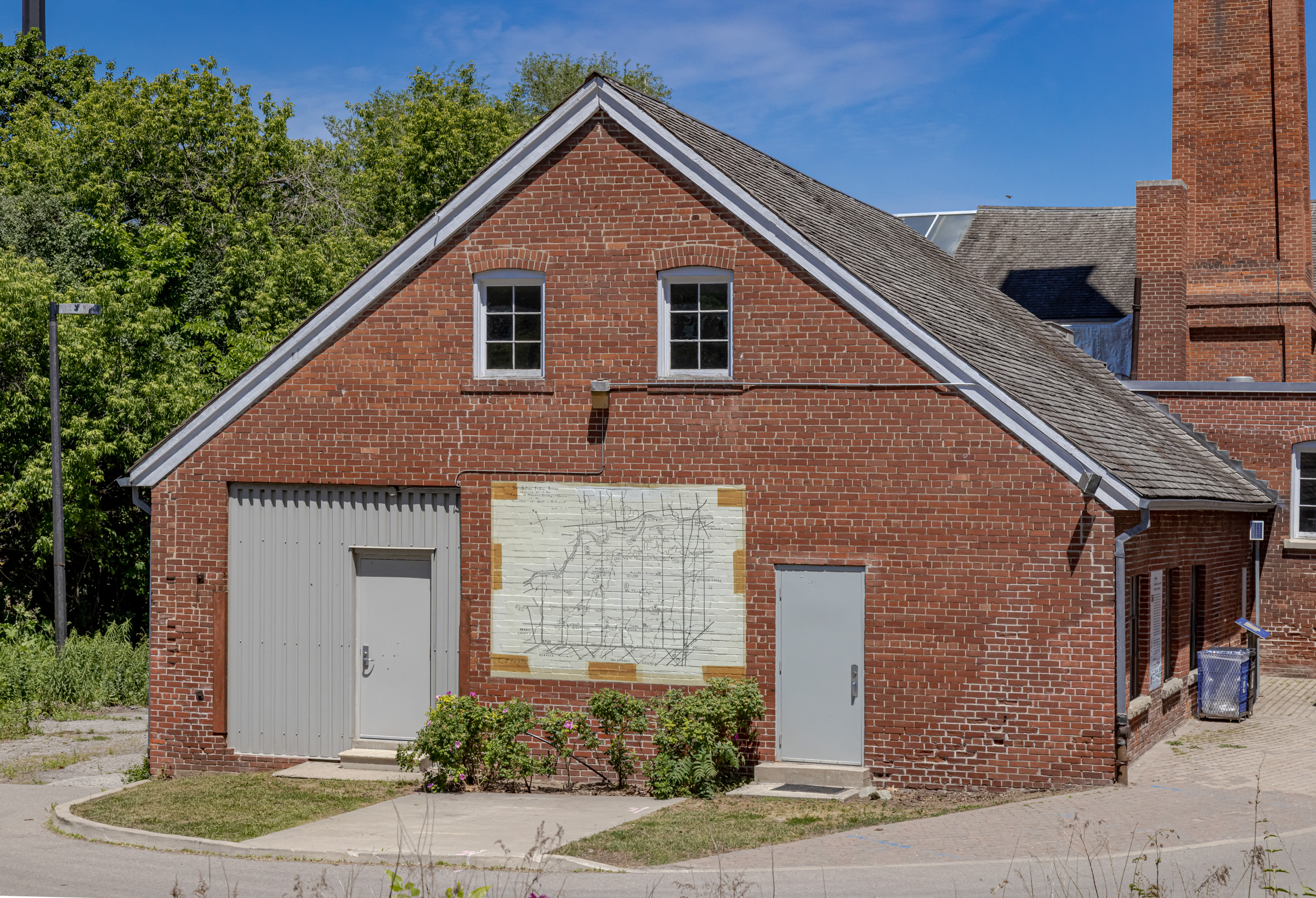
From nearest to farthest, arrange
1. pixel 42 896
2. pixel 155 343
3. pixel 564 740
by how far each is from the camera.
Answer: pixel 42 896 → pixel 564 740 → pixel 155 343

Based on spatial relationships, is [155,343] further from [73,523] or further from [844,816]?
[844,816]

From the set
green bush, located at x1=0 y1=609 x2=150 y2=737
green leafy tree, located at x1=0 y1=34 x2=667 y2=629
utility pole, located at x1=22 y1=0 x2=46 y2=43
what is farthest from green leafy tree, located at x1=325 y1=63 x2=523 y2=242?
green bush, located at x1=0 y1=609 x2=150 y2=737

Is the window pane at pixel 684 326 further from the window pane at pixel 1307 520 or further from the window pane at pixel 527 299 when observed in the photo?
the window pane at pixel 1307 520

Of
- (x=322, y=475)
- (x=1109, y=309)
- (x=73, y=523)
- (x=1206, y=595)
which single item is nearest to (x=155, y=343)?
(x=73, y=523)

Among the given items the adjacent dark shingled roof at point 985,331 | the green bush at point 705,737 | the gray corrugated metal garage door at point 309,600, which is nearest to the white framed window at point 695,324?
the adjacent dark shingled roof at point 985,331

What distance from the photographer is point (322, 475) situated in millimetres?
15453

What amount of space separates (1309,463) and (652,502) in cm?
1425

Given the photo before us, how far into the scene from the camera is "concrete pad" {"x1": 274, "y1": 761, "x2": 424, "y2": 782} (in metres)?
14.7

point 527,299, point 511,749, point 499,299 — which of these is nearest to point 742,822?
point 511,749

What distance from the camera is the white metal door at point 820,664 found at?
1399cm

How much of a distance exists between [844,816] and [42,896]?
6959 millimetres

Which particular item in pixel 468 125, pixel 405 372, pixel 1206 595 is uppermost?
pixel 468 125

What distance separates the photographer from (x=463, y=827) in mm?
12141

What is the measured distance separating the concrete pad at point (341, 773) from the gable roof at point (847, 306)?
12.8 ft
